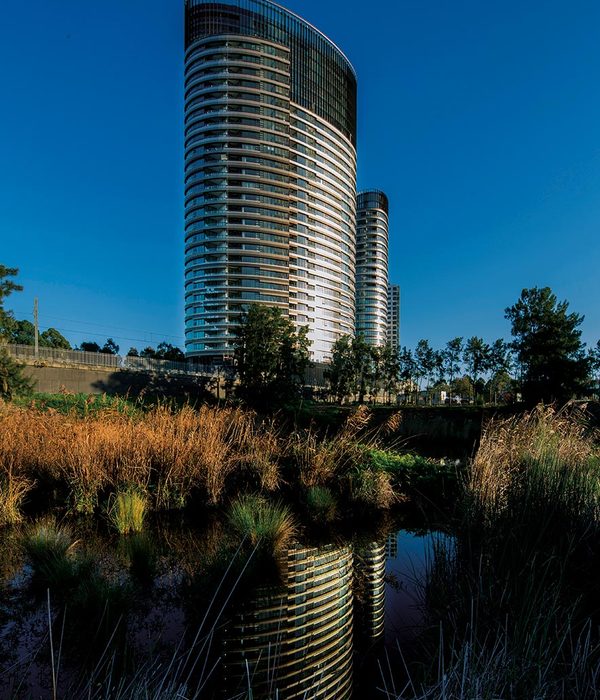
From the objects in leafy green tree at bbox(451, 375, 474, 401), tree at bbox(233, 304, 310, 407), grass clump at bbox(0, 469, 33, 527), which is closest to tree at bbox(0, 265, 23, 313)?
grass clump at bbox(0, 469, 33, 527)

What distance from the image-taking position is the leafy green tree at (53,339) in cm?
6731

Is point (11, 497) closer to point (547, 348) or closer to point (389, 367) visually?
point (547, 348)

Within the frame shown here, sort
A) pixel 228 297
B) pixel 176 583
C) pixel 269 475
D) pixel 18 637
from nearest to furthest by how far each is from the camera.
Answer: pixel 18 637 < pixel 176 583 < pixel 269 475 < pixel 228 297

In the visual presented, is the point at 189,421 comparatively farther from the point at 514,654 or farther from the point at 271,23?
the point at 271,23

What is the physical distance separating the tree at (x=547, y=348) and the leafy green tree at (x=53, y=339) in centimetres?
6186

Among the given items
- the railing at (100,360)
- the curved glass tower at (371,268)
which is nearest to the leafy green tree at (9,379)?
the railing at (100,360)

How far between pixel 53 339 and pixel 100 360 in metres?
39.5

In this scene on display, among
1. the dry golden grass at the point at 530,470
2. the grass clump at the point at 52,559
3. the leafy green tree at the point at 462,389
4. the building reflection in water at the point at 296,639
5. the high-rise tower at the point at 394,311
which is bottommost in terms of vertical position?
the leafy green tree at the point at 462,389

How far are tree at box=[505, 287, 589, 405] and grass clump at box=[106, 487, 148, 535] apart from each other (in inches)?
807

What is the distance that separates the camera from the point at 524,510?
4086 millimetres

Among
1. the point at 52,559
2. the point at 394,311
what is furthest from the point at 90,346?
the point at 394,311

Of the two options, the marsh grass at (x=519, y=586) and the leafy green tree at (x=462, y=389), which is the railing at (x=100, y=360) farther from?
the leafy green tree at (x=462, y=389)

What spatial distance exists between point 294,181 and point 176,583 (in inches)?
3333

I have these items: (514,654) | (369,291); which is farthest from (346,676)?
(369,291)
